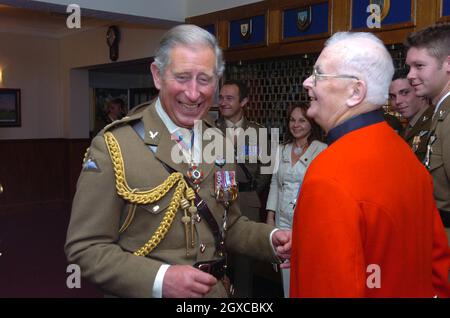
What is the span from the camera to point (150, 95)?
10719 millimetres

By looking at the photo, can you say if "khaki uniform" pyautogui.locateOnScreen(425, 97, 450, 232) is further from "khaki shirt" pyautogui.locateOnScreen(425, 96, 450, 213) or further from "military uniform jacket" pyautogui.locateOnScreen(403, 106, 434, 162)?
"military uniform jacket" pyautogui.locateOnScreen(403, 106, 434, 162)

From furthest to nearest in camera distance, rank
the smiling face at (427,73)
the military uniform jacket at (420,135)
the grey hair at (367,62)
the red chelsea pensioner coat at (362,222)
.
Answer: the military uniform jacket at (420,135) < the smiling face at (427,73) < the grey hair at (367,62) < the red chelsea pensioner coat at (362,222)

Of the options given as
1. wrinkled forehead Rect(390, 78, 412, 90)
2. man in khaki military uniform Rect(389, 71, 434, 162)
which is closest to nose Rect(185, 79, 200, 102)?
man in khaki military uniform Rect(389, 71, 434, 162)

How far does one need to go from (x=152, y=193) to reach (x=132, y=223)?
0.12m

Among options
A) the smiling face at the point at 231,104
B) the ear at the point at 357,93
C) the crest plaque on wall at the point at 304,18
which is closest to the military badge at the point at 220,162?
the ear at the point at 357,93

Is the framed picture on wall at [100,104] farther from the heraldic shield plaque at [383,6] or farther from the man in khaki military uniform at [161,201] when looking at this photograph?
the man in khaki military uniform at [161,201]

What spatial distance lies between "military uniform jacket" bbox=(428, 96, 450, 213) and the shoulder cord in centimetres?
132

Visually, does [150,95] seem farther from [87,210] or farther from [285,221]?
[87,210]

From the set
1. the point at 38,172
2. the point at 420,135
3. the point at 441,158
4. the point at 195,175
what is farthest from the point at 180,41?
the point at 38,172

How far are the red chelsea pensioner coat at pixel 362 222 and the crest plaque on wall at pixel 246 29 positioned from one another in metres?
3.98

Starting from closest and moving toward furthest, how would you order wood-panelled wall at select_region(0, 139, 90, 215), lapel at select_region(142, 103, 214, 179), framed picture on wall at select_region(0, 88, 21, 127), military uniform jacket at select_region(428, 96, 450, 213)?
1. lapel at select_region(142, 103, 214, 179)
2. military uniform jacket at select_region(428, 96, 450, 213)
3. framed picture on wall at select_region(0, 88, 21, 127)
4. wood-panelled wall at select_region(0, 139, 90, 215)

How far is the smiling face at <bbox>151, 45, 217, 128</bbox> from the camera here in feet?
4.88

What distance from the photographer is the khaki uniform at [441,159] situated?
2186mm

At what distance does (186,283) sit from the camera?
1.30 m
